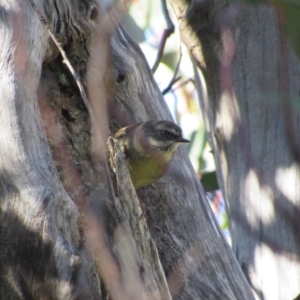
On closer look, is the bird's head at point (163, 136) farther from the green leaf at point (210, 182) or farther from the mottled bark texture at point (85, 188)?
the green leaf at point (210, 182)

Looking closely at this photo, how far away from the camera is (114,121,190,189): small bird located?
3717 mm

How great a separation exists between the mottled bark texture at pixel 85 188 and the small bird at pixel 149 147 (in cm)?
6

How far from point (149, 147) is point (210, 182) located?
56cm

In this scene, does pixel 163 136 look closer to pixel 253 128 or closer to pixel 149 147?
pixel 149 147

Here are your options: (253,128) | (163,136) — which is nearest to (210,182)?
(163,136)

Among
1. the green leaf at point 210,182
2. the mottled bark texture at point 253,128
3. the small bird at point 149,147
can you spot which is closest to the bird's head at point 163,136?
the small bird at point 149,147

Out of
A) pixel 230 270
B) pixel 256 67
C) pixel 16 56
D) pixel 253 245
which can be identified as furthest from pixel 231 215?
pixel 16 56

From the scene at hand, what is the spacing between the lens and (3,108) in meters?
2.72

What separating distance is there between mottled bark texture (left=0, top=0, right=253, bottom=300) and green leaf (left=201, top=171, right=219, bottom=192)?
65 centimetres

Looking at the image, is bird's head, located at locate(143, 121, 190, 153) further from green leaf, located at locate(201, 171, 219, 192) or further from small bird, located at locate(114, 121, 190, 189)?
green leaf, located at locate(201, 171, 219, 192)

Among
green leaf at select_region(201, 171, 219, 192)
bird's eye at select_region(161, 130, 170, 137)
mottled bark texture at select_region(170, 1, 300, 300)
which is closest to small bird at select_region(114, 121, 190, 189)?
bird's eye at select_region(161, 130, 170, 137)

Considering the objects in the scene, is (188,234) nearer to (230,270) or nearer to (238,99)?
(230,270)

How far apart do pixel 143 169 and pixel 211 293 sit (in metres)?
0.89

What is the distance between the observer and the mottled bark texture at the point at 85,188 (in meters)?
2.35
